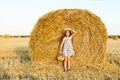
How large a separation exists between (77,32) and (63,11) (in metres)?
0.96

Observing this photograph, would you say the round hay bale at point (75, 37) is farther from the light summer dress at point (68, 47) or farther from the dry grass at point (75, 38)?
the light summer dress at point (68, 47)

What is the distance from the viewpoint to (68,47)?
12.0 meters

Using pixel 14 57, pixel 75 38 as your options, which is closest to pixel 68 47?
pixel 75 38

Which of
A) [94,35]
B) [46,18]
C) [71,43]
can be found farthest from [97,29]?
[46,18]

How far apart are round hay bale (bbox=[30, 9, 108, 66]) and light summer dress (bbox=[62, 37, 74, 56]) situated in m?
0.68

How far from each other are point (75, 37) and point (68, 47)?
970 millimetres

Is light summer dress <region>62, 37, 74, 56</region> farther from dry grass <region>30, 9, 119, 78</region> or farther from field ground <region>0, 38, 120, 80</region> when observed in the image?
field ground <region>0, 38, 120, 80</region>

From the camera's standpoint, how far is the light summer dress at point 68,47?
39.4 ft

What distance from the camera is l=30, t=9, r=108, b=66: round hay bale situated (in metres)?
12.4

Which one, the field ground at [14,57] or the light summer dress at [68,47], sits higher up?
the light summer dress at [68,47]

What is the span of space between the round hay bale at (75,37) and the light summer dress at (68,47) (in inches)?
26.9

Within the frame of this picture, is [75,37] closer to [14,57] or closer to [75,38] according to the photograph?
[75,38]

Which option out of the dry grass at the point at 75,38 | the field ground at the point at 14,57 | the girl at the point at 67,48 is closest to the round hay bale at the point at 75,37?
the dry grass at the point at 75,38

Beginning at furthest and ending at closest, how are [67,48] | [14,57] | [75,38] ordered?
[14,57]
[75,38]
[67,48]
